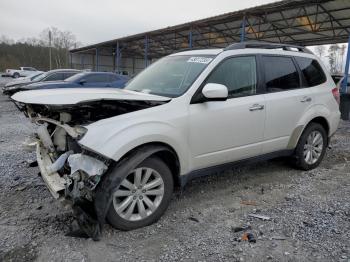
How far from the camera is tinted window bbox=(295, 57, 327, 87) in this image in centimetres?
495

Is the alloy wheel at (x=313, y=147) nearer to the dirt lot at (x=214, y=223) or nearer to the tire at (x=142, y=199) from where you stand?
the dirt lot at (x=214, y=223)

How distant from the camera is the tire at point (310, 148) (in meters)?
4.95

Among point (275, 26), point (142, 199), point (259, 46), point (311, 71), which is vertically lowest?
point (142, 199)

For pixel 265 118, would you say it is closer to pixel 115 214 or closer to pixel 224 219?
pixel 224 219

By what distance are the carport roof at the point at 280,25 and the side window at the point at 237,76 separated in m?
6.70

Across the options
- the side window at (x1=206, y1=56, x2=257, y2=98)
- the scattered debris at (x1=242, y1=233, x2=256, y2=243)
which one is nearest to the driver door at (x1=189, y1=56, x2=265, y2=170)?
the side window at (x1=206, y1=56, x2=257, y2=98)

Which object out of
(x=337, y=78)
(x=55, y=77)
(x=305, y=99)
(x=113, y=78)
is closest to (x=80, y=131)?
(x=305, y=99)

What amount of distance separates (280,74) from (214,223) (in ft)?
7.82

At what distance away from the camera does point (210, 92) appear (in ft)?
11.3

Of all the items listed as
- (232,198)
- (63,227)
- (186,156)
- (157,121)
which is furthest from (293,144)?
(63,227)

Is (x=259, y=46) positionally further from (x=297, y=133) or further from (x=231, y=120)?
(x=297, y=133)

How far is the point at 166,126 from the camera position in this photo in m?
3.28

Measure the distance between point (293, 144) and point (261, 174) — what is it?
2.18ft

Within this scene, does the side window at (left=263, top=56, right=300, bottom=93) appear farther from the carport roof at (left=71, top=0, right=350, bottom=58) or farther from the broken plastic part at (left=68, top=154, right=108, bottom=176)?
the carport roof at (left=71, top=0, right=350, bottom=58)
